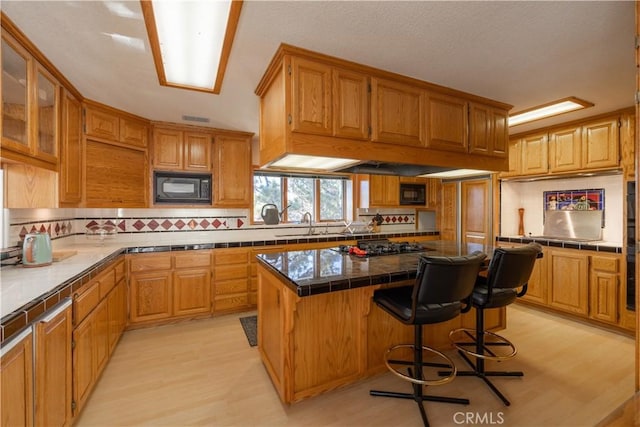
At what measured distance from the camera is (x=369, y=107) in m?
2.08

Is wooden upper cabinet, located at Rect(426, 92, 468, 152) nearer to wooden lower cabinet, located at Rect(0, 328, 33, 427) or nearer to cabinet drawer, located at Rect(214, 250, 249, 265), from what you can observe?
cabinet drawer, located at Rect(214, 250, 249, 265)

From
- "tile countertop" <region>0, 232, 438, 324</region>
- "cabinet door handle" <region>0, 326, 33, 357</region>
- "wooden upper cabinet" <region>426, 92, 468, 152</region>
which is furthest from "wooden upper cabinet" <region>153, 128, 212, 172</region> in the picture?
"wooden upper cabinet" <region>426, 92, 468, 152</region>

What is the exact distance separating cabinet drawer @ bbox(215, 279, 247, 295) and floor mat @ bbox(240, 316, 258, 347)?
0.34m

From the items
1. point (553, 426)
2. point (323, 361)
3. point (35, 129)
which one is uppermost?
point (35, 129)

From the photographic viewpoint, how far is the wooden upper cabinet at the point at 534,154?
3.50 m

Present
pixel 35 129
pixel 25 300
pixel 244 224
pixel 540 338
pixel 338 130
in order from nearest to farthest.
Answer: pixel 25 300 → pixel 35 129 → pixel 338 130 → pixel 540 338 → pixel 244 224

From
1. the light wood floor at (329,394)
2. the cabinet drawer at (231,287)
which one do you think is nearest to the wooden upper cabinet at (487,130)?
the light wood floor at (329,394)

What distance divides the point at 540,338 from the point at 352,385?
6.83ft

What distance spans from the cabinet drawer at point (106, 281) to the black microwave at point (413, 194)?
397 cm

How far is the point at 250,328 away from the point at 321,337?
4.53 feet

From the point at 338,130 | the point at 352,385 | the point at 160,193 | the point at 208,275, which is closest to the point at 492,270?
the point at 352,385

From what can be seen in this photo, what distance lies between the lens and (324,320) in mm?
1890

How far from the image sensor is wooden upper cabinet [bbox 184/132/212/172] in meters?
3.44

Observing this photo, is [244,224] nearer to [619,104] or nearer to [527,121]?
[527,121]
